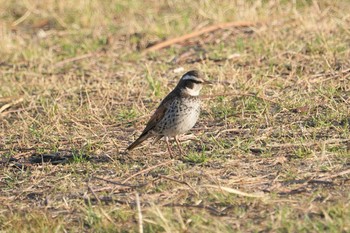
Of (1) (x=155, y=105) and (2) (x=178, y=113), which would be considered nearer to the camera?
(2) (x=178, y=113)

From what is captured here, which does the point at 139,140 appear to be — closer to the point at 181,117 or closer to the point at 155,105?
the point at 181,117

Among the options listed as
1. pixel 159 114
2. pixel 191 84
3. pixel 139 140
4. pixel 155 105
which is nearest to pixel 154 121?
pixel 159 114

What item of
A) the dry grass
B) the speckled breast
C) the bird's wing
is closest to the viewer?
the dry grass

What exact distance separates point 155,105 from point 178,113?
181 centimetres

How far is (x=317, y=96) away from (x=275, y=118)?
734 millimetres

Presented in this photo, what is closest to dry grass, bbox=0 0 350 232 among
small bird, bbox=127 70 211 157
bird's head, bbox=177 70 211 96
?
small bird, bbox=127 70 211 157

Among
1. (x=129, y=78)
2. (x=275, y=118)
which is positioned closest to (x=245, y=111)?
(x=275, y=118)

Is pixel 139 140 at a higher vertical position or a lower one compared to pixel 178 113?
lower

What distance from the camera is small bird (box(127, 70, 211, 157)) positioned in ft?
26.6

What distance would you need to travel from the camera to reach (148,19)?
13234 millimetres

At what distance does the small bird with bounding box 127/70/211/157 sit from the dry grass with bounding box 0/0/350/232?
23cm

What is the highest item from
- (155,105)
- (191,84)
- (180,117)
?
(191,84)

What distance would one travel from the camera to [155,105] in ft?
32.6

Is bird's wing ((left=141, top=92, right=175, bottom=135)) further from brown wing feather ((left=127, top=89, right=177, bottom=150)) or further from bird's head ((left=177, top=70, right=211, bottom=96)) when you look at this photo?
bird's head ((left=177, top=70, right=211, bottom=96))
